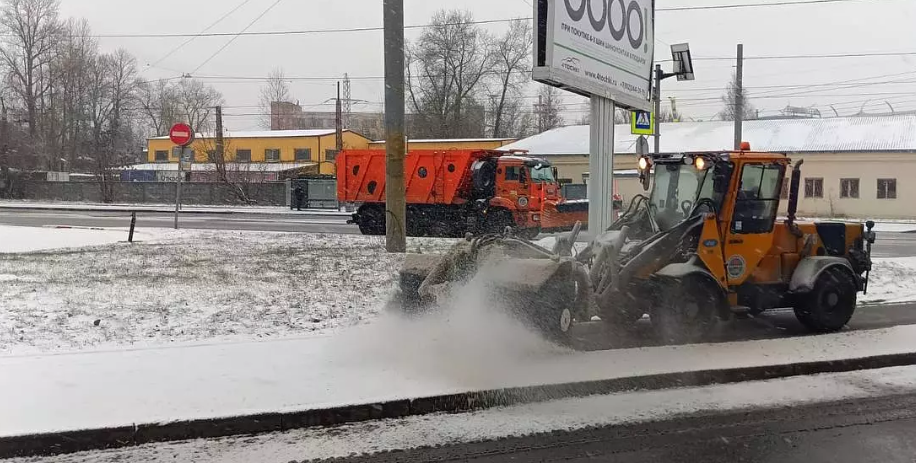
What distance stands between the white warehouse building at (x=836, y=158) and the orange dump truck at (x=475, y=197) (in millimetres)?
11555

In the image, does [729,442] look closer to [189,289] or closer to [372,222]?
[189,289]

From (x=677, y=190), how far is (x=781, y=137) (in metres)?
35.9

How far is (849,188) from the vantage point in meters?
37.5

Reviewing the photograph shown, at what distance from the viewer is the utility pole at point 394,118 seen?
1504 centimetres

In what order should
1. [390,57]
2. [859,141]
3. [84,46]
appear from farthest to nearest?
[84,46]
[859,141]
[390,57]

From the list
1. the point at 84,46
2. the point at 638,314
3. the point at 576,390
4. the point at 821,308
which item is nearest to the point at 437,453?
the point at 576,390

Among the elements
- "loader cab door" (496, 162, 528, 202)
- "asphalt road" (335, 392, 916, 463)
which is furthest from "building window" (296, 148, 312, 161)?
"asphalt road" (335, 392, 916, 463)

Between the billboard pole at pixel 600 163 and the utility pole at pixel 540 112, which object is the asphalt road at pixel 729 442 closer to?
the billboard pole at pixel 600 163

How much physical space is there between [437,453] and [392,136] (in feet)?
36.0

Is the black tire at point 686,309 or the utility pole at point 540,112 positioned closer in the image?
the black tire at point 686,309

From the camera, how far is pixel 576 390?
637 cm

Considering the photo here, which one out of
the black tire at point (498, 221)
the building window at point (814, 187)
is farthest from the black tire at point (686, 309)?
the building window at point (814, 187)

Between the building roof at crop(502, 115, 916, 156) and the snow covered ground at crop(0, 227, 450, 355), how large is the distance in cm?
2512

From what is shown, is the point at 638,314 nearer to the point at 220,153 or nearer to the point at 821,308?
the point at 821,308
